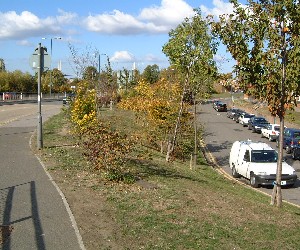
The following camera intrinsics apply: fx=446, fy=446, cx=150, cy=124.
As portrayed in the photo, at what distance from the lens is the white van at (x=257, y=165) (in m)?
17.6

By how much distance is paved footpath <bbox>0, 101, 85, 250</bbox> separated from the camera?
7.09 meters

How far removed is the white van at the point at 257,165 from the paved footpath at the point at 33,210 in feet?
28.7

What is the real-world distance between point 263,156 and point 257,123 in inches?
922

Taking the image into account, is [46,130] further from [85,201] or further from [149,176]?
[85,201]

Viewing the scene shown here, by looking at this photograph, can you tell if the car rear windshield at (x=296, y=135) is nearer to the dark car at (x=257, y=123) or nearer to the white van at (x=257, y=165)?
the white van at (x=257, y=165)

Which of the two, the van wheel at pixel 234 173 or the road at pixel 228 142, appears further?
the van wheel at pixel 234 173

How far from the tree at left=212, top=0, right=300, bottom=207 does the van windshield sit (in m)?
7.88

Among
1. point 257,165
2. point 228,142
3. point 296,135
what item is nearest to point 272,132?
point 228,142

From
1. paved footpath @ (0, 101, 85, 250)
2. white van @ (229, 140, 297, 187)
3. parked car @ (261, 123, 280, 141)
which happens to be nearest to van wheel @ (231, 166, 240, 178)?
white van @ (229, 140, 297, 187)

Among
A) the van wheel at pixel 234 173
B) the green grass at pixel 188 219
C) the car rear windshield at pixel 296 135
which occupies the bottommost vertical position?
the van wheel at pixel 234 173

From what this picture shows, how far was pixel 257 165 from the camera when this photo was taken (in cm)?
1834

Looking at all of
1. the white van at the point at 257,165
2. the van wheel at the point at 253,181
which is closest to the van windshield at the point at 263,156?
the white van at the point at 257,165

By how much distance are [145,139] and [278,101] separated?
12.3m

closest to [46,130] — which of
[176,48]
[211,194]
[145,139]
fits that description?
[145,139]
